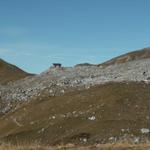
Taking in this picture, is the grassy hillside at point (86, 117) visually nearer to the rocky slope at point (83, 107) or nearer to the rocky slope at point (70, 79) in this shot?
the rocky slope at point (83, 107)

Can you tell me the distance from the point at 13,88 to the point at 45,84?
9749mm

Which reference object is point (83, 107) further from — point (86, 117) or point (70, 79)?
point (70, 79)

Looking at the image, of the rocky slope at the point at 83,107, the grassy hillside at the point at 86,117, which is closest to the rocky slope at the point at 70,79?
the rocky slope at the point at 83,107

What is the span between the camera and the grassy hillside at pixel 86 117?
127ft

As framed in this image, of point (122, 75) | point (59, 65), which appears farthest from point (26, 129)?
point (59, 65)

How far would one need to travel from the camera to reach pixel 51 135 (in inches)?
1667

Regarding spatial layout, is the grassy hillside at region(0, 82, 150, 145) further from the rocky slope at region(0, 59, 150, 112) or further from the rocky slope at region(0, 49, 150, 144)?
the rocky slope at region(0, 59, 150, 112)

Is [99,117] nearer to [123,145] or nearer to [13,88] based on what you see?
[123,145]

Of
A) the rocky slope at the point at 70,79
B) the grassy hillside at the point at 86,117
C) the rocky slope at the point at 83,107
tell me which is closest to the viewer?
the grassy hillside at the point at 86,117

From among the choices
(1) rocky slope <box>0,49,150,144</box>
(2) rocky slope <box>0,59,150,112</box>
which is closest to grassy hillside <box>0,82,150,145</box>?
(1) rocky slope <box>0,49,150,144</box>

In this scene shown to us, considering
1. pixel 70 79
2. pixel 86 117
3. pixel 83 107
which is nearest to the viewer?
pixel 86 117

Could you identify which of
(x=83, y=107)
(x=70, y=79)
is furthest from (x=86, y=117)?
(x=70, y=79)

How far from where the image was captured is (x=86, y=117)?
4431 cm

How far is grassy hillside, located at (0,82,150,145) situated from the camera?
38.6 m
